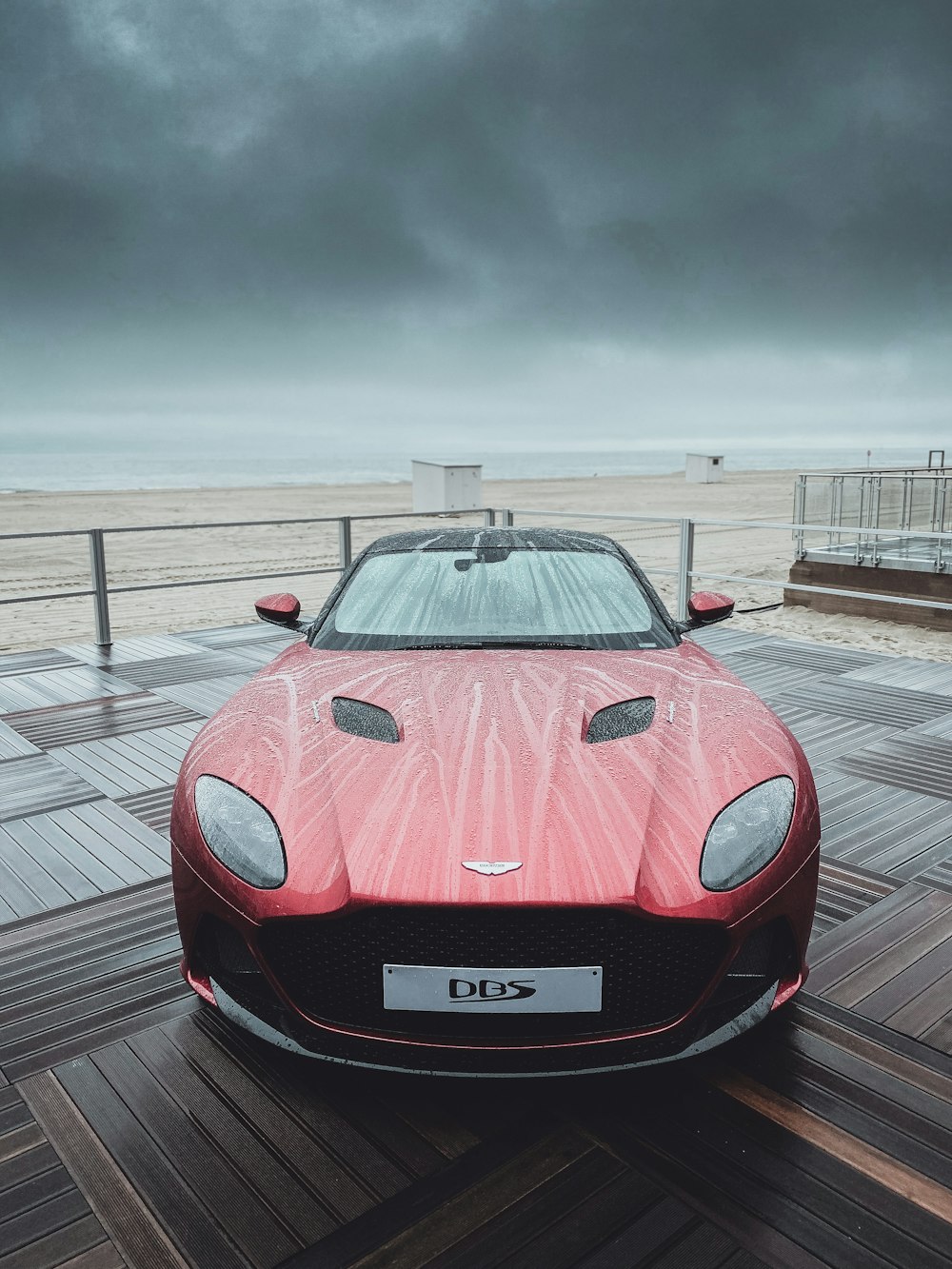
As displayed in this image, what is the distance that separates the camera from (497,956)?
156 centimetres

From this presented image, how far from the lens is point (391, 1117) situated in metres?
1.79

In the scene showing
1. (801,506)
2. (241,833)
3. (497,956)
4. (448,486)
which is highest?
(448,486)

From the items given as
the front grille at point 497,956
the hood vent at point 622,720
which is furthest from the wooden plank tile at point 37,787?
the hood vent at point 622,720

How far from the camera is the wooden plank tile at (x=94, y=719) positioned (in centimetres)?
472

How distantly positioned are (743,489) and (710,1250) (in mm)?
37385

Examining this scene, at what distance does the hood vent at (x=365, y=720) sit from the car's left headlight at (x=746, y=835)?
2.51 ft

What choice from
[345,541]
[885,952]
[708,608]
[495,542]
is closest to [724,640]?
[345,541]

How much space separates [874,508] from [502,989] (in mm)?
11801

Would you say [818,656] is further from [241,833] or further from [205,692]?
[241,833]

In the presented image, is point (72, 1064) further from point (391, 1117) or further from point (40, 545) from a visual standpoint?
point (40, 545)

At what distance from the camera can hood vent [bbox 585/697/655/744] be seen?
2033 millimetres

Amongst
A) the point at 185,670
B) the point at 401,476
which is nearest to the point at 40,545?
the point at 185,670

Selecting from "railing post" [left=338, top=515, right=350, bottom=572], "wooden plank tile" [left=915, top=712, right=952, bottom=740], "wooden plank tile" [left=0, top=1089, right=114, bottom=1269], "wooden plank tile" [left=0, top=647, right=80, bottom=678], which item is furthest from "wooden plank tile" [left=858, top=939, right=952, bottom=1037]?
"railing post" [left=338, top=515, right=350, bottom=572]

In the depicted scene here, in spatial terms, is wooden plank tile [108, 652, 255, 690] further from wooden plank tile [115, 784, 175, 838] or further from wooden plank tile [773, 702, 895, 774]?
wooden plank tile [773, 702, 895, 774]
